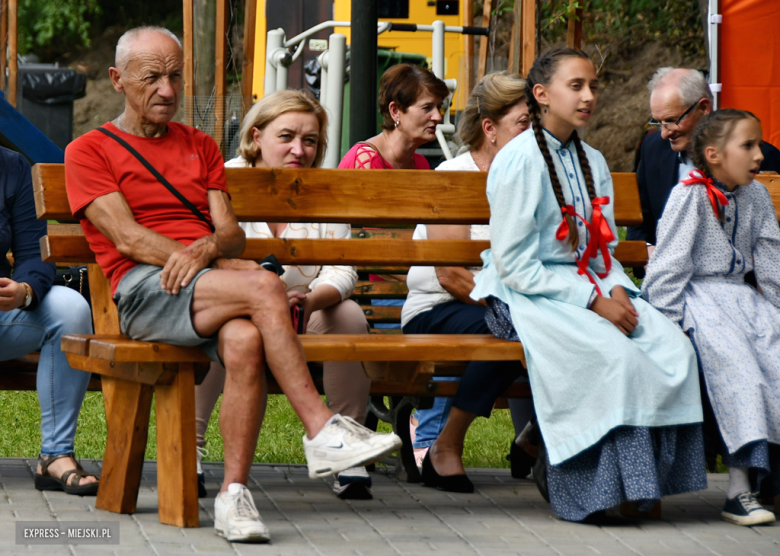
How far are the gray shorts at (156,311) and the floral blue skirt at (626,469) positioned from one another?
3.49 ft

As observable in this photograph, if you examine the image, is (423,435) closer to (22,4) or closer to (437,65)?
(437,65)

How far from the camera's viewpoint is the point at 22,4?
24625 mm

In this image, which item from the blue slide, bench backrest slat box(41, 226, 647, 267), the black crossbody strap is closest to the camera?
the black crossbody strap

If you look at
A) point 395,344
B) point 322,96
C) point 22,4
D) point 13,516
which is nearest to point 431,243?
point 395,344

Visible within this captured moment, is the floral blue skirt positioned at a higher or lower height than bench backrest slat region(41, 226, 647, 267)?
lower

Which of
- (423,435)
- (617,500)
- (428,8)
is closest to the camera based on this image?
(617,500)

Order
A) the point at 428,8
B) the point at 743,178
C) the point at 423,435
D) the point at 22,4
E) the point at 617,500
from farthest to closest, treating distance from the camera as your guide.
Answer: the point at 22,4, the point at 428,8, the point at 423,435, the point at 743,178, the point at 617,500

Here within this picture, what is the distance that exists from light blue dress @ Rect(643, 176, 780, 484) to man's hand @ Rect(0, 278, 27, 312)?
2.20 m

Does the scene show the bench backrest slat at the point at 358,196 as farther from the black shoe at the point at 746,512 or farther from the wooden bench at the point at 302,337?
the black shoe at the point at 746,512

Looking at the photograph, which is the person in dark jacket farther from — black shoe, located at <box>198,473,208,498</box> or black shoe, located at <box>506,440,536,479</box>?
black shoe, located at <box>506,440,536,479</box>

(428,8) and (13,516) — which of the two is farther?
(428,8)

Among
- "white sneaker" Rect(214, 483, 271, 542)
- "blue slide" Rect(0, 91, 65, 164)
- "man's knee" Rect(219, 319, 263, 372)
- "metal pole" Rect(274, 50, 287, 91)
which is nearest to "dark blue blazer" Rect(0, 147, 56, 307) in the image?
"man's knee" Rect(219, 319, 263, 372)

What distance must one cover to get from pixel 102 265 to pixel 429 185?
125cm

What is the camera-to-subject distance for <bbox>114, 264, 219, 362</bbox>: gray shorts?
345cm
